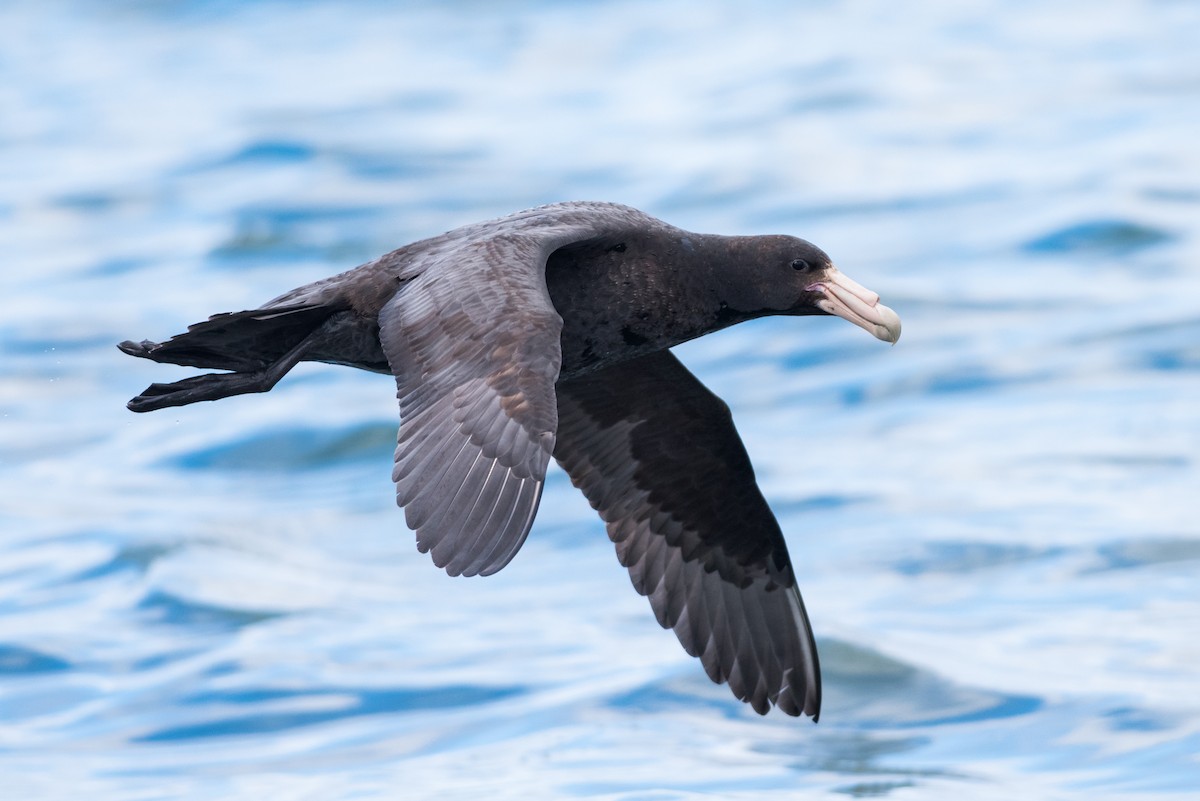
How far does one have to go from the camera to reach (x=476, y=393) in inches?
328

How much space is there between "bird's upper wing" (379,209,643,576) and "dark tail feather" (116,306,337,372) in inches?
22.4

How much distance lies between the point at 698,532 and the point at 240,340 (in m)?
2.82

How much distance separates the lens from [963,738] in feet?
48.5

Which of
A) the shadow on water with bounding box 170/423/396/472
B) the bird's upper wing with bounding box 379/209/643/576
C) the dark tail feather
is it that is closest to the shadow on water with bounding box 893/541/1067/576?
the shadow on water with bounding box 170/423/396/472

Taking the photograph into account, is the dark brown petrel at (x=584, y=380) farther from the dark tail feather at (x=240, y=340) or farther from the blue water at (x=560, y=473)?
the blue water at (x=560, y=473)

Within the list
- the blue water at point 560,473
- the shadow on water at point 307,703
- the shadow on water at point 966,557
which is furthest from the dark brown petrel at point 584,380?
the shadow on water at point 966,557

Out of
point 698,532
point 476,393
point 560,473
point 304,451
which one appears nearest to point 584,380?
point 698,532

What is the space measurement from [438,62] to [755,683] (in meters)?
23.7

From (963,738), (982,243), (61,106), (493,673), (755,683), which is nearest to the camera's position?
(755,683)

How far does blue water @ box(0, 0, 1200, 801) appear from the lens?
1501cm

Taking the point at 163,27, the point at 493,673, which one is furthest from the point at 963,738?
the point at 163,27

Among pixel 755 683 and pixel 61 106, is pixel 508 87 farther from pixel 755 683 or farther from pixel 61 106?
pixel 755 683

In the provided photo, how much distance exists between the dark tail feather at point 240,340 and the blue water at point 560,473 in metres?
4.88

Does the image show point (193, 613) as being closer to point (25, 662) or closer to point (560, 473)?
point (25, 662)
